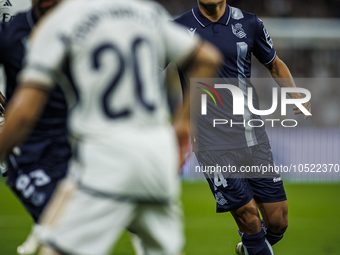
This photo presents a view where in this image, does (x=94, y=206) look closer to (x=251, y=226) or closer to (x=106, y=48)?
(x=106, y=48)

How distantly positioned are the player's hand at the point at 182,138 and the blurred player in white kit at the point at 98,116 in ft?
0.93

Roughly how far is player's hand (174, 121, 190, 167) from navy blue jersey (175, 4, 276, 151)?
70.2 inches

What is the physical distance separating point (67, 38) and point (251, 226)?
2.54m

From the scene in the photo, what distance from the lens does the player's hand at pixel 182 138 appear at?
2146 millimetres

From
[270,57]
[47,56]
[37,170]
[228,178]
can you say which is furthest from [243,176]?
[47,56]

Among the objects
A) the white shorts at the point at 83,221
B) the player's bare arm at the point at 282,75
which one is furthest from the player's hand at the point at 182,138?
the player's bare arm at the point at 282,75

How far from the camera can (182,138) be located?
2.16 metres

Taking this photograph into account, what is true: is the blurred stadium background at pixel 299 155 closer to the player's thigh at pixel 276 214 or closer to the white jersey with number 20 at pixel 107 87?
the player's thigh at pixel 276 214

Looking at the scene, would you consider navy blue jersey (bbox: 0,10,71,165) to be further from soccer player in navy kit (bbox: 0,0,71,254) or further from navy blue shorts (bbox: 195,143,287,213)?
navy blue shorts (bbox: 195,143,287,213)

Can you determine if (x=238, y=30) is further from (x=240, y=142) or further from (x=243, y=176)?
(x=243, y=176)

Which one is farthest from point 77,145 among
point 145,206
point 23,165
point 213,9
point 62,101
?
point 213,9

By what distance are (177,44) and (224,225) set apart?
4664mm

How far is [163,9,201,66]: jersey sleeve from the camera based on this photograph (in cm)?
200

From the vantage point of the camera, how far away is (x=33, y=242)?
4.20 metres
